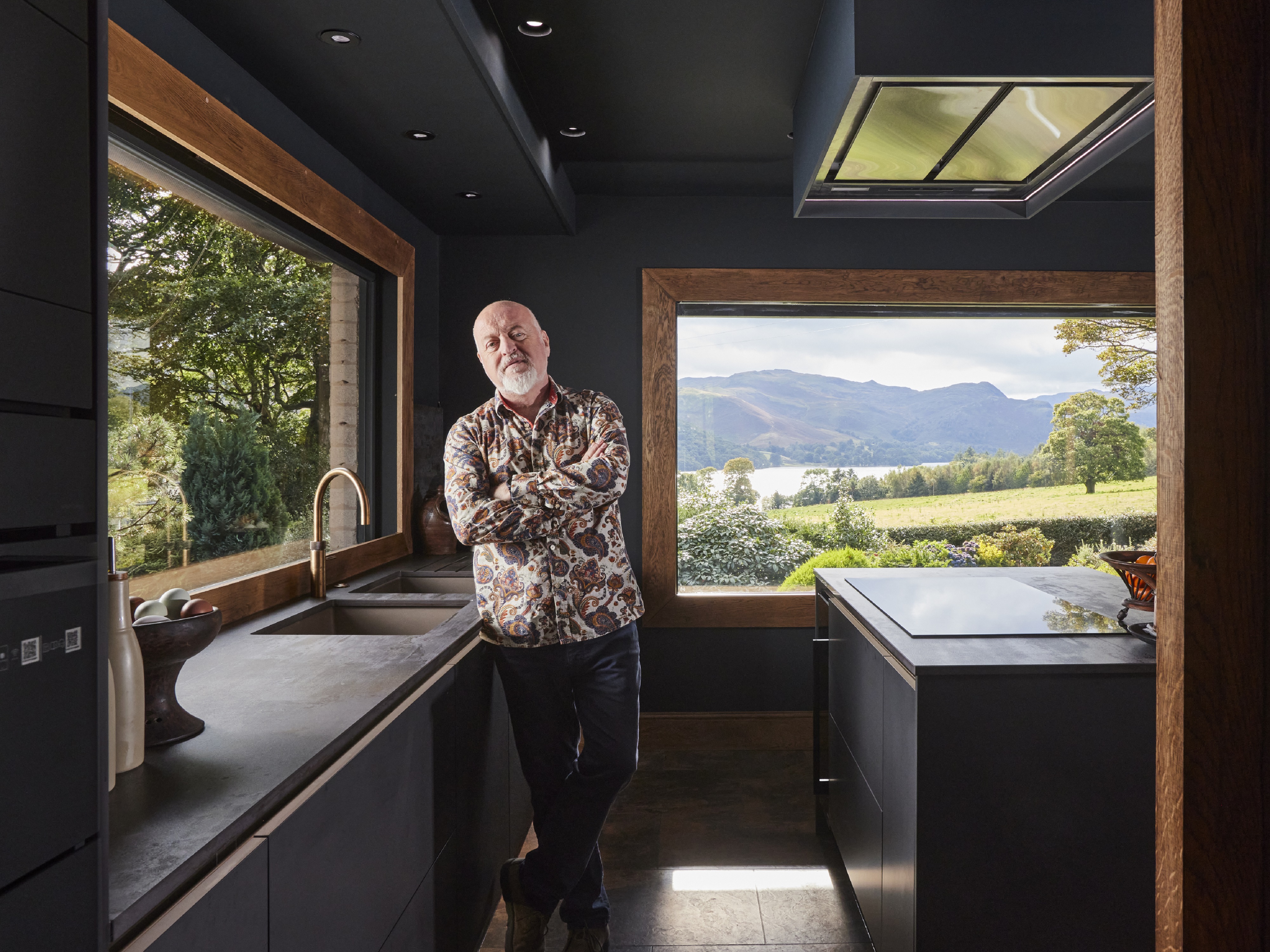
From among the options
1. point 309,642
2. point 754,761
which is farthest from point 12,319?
point 754,761

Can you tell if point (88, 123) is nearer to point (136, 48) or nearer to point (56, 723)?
point (56, 723)

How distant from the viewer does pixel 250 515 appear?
2203mm

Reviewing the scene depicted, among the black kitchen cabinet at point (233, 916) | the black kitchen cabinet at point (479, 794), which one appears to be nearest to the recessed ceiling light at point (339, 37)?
the black kitchen cabinet at point (479, 794)

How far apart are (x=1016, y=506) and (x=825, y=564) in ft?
3.34

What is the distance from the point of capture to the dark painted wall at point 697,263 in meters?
3.71

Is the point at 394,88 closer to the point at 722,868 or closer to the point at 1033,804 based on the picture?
the point at 1033,804

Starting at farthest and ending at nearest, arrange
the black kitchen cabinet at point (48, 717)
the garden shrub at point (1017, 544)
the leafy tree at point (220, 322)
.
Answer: the garden shrub at point (1017, 544) → the leafy tree at point (220, 322) → the black kitchen cabinet at point (48, 717)

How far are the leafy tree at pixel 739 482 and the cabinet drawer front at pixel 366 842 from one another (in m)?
2.36

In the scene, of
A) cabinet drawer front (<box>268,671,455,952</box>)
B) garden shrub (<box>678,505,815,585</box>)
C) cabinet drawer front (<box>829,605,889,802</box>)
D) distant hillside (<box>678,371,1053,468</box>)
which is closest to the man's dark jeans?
cabinet drawer front (<box>268,671,455,952</box>)

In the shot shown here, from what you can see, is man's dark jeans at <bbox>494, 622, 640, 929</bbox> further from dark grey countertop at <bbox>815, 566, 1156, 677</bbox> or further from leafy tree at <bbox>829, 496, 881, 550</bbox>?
leafy tree at <bbox>829, 496, 881, 550</bbox>

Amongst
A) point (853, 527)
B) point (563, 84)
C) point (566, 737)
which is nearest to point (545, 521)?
point (566, 737)

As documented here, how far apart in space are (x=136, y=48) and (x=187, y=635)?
1238 mm

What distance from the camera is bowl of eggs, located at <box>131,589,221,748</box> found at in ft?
3.66

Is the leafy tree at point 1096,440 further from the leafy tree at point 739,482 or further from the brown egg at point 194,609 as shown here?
the brown egg at point 194,609
